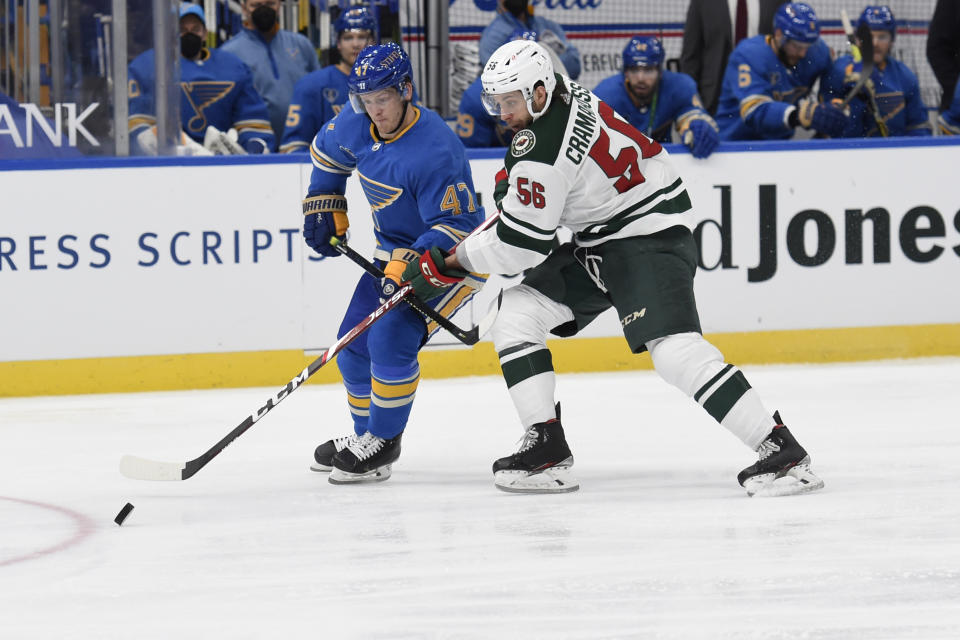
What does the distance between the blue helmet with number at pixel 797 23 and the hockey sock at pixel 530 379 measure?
279 cm

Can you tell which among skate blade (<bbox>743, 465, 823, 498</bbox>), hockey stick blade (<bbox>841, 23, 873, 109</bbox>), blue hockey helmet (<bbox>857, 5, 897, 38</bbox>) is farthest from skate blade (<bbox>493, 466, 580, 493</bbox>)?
blue hockey helmet (<bbox>857, 5, 897, 38</bbox>)

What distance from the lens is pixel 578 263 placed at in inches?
139

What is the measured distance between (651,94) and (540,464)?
2.53 m

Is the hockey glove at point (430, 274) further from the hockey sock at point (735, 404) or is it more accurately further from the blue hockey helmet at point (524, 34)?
the blue hockey helmet at point (524, 34)

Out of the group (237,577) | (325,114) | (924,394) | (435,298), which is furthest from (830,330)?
(237,577)

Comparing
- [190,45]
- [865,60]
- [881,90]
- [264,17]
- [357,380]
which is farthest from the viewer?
[881,90]

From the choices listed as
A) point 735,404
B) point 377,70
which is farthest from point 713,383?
point 377,70

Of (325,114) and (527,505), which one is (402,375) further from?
(325,114)

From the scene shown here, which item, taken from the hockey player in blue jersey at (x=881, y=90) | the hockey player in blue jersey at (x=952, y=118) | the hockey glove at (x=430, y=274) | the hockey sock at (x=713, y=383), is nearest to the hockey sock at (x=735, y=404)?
the hockey sock at (x=713, y=383)

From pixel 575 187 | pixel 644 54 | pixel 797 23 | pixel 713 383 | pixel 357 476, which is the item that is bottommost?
pixel 357 476

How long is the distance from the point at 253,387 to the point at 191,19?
1.46 meters

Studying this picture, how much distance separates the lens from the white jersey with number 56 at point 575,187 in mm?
3240

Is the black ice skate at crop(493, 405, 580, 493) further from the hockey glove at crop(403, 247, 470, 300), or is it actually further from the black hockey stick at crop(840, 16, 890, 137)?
the black hockey stick at crop(840, 16, 890, 137)

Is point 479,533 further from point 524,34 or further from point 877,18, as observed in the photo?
point 877,18
